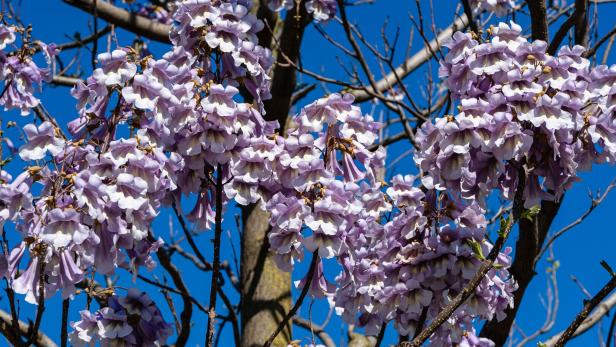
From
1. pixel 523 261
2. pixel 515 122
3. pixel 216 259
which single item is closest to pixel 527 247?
pixel 523 261

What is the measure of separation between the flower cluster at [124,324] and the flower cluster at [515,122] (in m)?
1.16

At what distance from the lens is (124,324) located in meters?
2.99

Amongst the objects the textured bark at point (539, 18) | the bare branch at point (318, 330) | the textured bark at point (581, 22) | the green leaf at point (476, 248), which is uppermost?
the textured bark at point (581, 22)

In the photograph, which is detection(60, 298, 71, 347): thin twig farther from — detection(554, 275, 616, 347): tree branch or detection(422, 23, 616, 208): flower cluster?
detection(554, 275, 616, 347): tree branch

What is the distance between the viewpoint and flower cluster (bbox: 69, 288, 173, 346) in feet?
9.77

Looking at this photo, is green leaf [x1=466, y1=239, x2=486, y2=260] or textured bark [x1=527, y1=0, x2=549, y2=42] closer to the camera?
green leaf [x1=466, y1=239, x2=486, y2=260]

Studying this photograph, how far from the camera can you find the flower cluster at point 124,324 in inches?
117

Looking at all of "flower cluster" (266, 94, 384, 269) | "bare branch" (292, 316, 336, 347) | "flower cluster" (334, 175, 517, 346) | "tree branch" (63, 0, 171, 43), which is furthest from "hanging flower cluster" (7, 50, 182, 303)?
"bare branch" (292, 316, 336, 347)

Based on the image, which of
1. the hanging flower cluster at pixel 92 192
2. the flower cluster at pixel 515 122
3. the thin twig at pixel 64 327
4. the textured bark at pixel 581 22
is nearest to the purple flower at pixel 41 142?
the hanging flower cluster at pixel 92 192

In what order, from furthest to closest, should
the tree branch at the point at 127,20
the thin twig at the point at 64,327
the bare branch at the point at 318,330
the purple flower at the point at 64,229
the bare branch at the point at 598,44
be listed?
the bare branch at the point at 318,330 → the tree branch at the point at 127,20 → the bare branch at the point at 598,44 → the thin twig at the point at 64,327 → the purple flower at the point at 64,229

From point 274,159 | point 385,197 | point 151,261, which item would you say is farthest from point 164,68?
point 385,197

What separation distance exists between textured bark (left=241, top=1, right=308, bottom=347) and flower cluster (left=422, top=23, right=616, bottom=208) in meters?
2.48

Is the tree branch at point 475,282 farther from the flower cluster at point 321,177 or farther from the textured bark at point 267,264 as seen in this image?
the textured bark at point 267,264

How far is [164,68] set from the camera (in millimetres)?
2729
